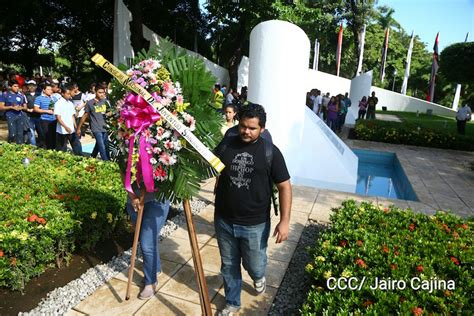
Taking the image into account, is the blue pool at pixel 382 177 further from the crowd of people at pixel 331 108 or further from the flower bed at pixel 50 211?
the flower bed at pixel 50 211

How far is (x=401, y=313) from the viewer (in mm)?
2572

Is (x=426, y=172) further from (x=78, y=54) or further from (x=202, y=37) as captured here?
(x=78, y=54)

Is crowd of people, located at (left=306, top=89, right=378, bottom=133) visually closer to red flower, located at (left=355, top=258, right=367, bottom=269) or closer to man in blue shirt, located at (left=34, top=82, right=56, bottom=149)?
man in blue shirt, located at (left=34, top=82, right=56, bottom=149)

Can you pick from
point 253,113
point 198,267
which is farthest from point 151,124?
point 198,267

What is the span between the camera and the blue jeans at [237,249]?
3039 millimetres

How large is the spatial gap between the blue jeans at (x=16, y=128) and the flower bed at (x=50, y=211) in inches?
117

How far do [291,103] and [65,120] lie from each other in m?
5.01

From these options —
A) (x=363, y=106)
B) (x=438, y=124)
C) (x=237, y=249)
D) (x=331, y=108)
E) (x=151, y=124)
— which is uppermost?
(x=363, y=106)

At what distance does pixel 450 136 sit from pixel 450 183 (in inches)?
231

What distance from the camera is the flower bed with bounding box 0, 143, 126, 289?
3523mm

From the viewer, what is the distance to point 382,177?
10.9 m

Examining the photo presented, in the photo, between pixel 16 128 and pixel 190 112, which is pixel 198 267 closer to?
pixel 190 112

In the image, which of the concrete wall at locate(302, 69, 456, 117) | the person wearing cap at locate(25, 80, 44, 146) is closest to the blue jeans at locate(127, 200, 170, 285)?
the person wearing cap at locate(25, 80, 44, 146)

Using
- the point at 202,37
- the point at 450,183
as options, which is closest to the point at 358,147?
the point at 450,183
